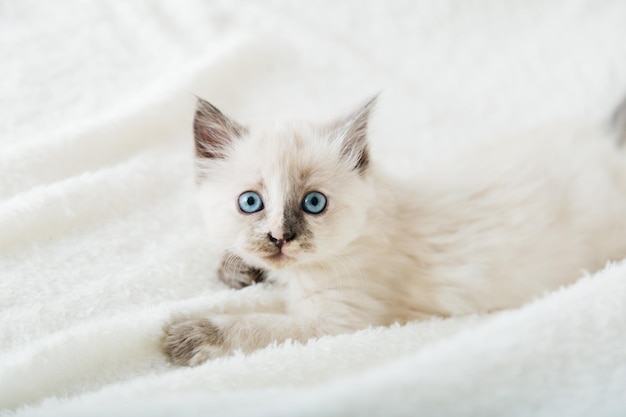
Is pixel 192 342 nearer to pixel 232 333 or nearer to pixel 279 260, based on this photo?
pixel 232 333

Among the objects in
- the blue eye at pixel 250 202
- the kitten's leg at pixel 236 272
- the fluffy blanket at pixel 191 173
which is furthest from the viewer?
the kitten's leg at pixel 236 272

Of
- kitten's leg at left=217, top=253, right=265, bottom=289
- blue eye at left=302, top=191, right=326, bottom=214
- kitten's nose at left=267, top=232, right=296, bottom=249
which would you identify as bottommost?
kitten's leg at left=217, top=253, right=265, bottom=289

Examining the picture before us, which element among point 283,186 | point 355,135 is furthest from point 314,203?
point 355,135

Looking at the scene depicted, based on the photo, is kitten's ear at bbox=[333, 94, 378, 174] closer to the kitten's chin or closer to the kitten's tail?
the kitten's chin

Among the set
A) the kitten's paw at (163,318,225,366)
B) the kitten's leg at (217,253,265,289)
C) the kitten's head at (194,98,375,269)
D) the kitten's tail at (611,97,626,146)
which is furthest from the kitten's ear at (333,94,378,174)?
the kitten's tail at (611,97,626,146)

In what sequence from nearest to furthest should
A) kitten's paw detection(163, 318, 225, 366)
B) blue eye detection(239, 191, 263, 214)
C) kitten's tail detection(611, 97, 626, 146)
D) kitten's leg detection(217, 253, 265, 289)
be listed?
kitten's paw detection(163, 318, 225, 366)
blue eye detection(239, 191, 263, 214)
kitten's leg detection(217, 253, 265, 289)
kitten's tail detection(611, 97, 626, 146)

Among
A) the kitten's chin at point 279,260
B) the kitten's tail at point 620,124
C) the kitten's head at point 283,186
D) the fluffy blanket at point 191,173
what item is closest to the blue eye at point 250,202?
the kitten's head at point 283,186

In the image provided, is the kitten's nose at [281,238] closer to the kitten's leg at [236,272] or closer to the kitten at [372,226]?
the kitten at [372,226]
